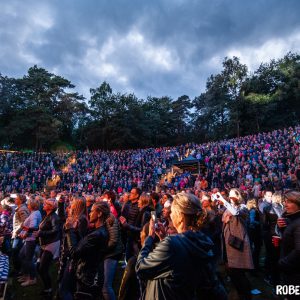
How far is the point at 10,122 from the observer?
127 feet

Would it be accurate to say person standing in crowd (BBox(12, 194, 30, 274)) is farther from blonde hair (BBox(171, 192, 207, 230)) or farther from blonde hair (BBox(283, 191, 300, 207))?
blonde hair (BBox(283, 191, 300, 207))

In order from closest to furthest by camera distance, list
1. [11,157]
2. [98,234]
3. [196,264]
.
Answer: [196,264], [98,234], [11,157]

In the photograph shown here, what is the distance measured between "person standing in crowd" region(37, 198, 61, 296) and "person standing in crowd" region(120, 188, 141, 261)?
3.87 feet

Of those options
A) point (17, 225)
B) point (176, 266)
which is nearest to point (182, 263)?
point (176, 266)

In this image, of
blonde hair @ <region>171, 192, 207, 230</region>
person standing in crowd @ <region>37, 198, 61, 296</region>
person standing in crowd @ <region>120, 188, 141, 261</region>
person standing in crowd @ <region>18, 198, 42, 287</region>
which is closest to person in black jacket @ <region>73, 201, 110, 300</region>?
person standing in crowd @ <region>120, 188, 141, 261</region>

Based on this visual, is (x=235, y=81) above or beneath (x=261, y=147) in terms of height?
above

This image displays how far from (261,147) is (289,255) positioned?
64.5 ft

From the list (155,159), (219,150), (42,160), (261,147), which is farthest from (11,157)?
(261,147)

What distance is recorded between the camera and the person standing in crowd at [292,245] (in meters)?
2.83

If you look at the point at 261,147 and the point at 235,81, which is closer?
the point at 261,147

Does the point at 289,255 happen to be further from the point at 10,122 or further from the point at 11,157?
the point at 10,122

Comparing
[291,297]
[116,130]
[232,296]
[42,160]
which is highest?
[116,130]

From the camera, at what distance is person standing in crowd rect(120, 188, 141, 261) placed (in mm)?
4902

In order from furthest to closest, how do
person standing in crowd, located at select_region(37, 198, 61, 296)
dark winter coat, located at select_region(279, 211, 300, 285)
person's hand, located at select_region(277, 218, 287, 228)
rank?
person standing in crowd, located at select_region(37, 198, 61, 296), person's hand, located at select_region(277, 218, 287, 228), dark winter coat, located at select_region(279, 211, 300, 285)
